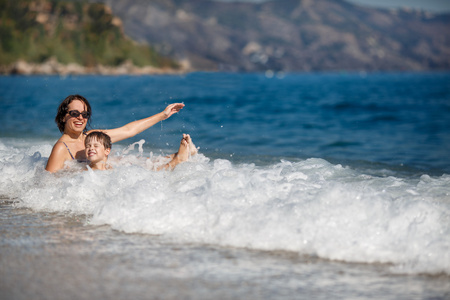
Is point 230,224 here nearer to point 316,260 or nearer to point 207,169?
point 316,260

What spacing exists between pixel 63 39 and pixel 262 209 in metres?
129

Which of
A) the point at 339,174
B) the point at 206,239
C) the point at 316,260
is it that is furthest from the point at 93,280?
the point at 339,174

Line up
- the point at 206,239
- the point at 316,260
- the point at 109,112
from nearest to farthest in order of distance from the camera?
1. the point at 316,260
2. the point at 206,239
3. the point at 109,112

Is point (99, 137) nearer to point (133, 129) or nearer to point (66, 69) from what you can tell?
point (133, 129)

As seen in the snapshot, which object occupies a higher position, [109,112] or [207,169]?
[109,112]

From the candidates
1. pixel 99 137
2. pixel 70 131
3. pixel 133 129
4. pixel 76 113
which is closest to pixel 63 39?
pixel 133 129

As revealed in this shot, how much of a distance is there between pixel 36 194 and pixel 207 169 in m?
1.83

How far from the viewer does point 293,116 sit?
2031 cm

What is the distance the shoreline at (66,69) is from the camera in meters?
108

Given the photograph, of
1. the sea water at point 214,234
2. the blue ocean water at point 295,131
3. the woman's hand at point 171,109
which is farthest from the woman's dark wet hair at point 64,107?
the blue ocean water at point 295,131

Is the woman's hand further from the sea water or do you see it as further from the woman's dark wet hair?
the woman's dark wet hair

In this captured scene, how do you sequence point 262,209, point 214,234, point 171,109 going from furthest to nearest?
1. point 171,109
2. point 262,209
3. point 214,234

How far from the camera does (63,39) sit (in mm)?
124750

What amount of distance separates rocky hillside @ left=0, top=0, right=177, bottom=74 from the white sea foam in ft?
361
